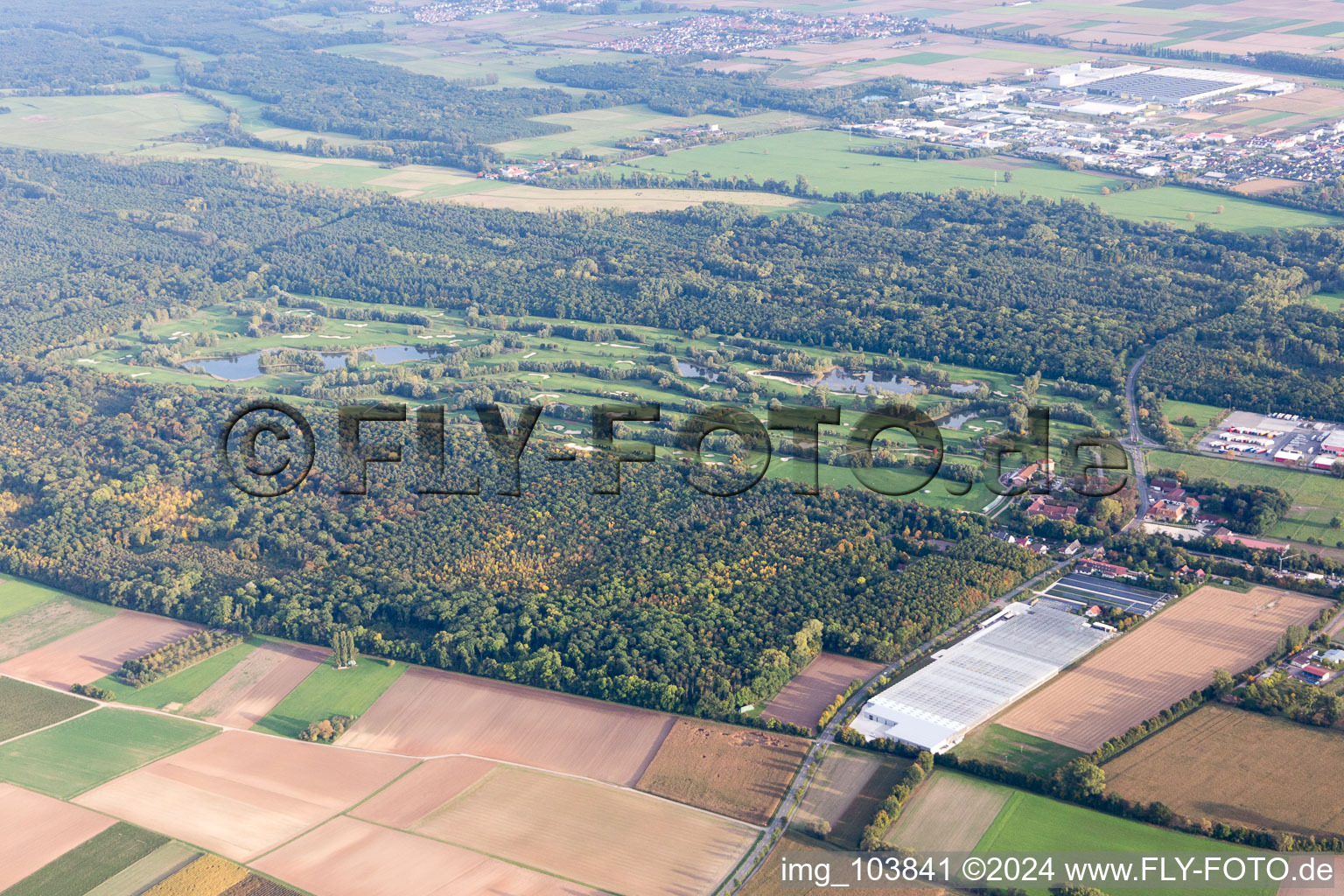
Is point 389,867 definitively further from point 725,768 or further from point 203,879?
point 725,768

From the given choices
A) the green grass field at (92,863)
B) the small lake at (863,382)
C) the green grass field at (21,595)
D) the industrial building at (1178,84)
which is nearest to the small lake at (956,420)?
the small lake at (863,382)

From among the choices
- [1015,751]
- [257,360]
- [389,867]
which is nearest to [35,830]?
[389,867]

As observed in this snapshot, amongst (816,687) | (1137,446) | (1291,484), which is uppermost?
(1137,446)

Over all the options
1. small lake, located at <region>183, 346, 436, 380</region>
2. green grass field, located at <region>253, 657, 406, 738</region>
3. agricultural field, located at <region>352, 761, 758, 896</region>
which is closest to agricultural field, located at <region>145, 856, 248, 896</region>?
agricultural field, located at <region>352, 761, 758, 896</region>

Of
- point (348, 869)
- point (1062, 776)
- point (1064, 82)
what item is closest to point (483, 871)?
point (348, 869)

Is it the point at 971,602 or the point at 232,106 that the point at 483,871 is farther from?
the point at 232,106

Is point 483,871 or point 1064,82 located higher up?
point 1064,82
